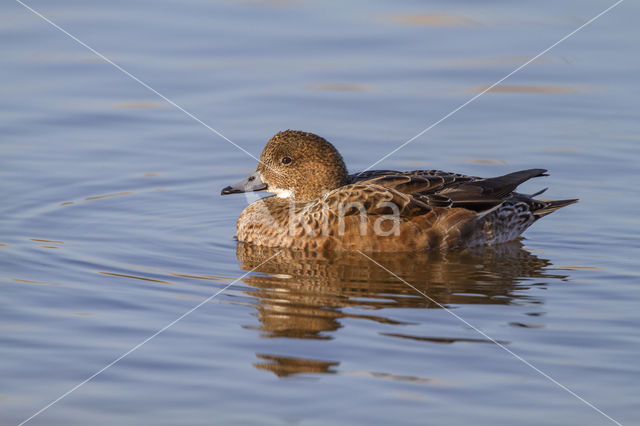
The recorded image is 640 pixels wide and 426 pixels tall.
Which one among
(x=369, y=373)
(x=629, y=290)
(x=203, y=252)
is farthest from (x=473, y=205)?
(x=369, y=373)

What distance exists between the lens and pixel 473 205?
9273 mm

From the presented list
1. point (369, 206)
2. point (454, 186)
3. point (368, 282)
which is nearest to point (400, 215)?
point (369, 206)

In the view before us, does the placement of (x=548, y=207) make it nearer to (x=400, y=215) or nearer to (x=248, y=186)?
(x=400, y=215)

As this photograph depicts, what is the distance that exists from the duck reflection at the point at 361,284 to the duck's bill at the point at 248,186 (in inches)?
25.8

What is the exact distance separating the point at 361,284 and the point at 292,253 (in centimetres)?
123

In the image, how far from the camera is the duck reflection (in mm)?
7031

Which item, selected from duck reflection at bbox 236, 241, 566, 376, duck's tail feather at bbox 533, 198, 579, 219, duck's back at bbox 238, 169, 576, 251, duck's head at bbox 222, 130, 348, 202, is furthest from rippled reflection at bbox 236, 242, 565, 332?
duck's head at bbox 222, 130, 348, 202

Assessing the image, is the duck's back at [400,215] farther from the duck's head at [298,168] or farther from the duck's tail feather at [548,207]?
the duck's head at [298,168]

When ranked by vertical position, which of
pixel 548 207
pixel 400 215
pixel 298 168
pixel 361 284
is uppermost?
pixel 298 168

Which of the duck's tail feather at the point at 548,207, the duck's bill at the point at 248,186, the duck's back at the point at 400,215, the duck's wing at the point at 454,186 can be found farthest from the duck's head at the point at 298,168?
the duck's tail feather at the point at 548,207

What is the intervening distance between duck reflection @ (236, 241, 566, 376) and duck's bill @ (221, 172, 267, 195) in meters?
0.65

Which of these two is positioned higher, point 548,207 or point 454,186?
point 454,186

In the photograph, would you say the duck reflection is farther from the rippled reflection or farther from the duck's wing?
the duck's wing

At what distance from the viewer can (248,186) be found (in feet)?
31.7
